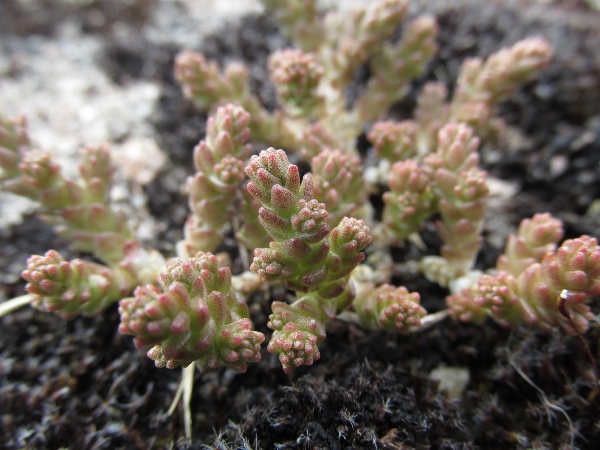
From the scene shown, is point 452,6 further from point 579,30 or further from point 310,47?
point 310,47

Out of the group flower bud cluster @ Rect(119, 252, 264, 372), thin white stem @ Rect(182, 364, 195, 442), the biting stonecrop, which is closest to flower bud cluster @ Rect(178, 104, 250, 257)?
the biting stonecrop

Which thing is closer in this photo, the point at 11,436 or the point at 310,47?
the point at 11,436

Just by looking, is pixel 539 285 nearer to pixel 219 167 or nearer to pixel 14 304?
Answer: pixel 219 167

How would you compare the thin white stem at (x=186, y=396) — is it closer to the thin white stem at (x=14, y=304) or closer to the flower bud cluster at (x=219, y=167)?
the flower bud cluster at (x=219, y=167)

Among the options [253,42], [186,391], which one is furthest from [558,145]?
[186,391]

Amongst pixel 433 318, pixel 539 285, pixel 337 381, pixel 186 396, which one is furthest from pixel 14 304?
pixel 539 285

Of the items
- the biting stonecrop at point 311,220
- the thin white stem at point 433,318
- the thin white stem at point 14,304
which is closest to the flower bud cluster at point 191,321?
the biting stonecrop at point 311,220
